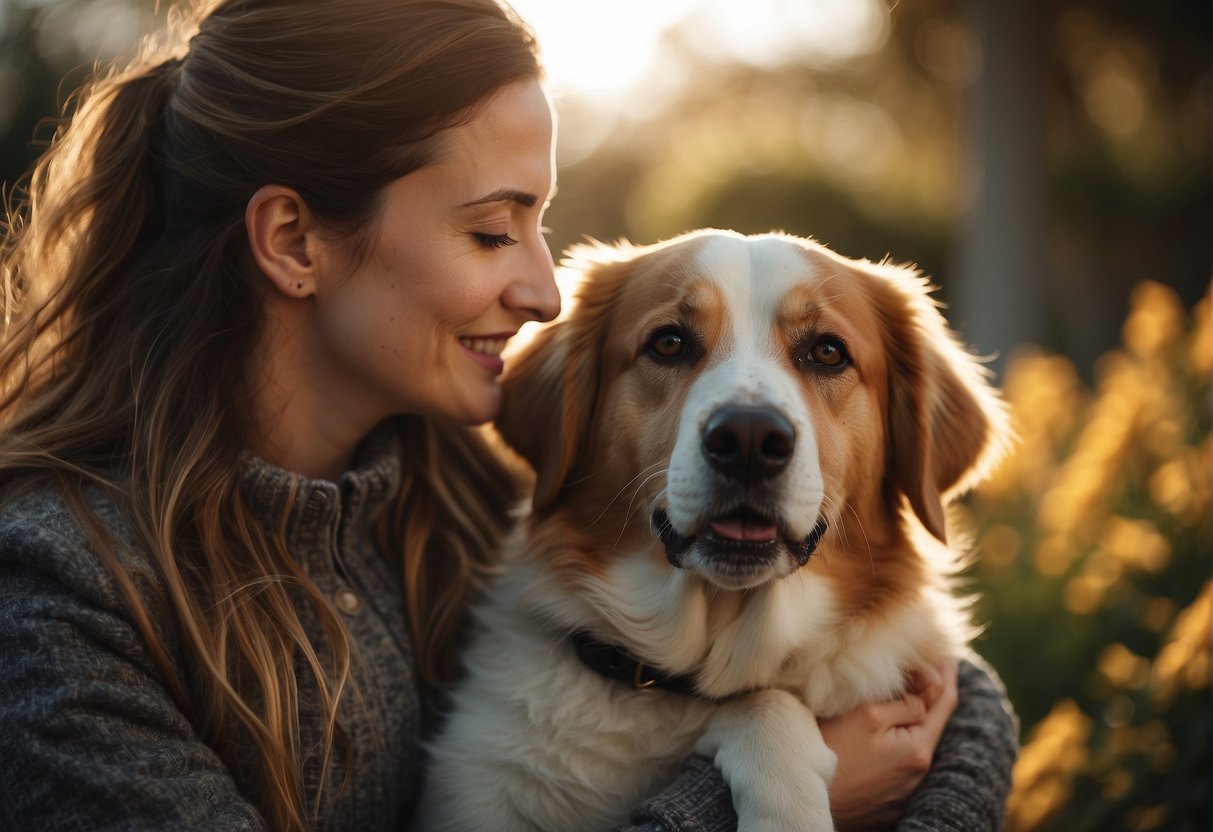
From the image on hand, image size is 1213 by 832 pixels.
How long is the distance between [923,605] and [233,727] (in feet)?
5.21

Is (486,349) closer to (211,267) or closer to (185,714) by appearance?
(211,267)

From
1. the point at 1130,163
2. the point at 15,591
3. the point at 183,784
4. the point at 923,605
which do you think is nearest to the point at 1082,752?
the point at 923,605

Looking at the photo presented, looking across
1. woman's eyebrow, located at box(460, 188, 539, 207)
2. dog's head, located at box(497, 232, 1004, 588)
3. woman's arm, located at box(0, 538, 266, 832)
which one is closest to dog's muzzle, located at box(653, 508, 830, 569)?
dog's head, located at box(497, 232, 1004, 588)

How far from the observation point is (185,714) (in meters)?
2.13

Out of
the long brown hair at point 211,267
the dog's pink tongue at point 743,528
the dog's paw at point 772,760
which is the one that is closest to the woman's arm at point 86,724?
the long brown hair at point 211,267

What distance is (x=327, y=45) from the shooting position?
2.42m

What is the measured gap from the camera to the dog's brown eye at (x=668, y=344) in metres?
2.44

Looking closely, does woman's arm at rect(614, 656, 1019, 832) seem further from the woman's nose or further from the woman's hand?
the woman's nose

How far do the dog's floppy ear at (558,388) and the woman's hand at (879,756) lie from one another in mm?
866

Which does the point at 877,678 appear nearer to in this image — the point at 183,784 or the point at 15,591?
the point at 183,784

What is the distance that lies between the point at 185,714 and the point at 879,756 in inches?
57.4

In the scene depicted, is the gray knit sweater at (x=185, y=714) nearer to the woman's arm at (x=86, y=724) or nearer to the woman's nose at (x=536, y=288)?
the woman's arm at (x=86, y=724)

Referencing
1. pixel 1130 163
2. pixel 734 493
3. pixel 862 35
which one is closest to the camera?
pixel 734 493

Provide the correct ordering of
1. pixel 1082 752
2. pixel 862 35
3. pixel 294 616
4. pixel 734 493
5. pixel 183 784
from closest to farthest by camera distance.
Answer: pixel 183 784 → pixel 734 493 → pixel 294 616 → pixel 1082 752 → pixel 862 35
